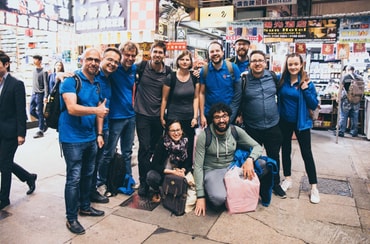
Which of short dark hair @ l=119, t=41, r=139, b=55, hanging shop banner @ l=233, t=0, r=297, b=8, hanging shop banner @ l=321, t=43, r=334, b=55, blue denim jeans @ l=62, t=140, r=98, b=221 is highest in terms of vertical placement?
hanging shop banner @ l=233, t=0, r=297, b=8

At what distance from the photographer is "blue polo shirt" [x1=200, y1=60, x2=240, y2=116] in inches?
Answer: 161

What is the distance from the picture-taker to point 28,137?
7.80m

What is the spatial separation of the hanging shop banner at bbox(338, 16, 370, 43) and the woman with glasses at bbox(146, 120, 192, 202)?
664 centimetres

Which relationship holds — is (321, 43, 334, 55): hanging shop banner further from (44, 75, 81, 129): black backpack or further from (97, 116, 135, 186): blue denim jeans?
(44, 75, 81, 129): black backpack

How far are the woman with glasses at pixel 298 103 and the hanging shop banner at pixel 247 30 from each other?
568cm

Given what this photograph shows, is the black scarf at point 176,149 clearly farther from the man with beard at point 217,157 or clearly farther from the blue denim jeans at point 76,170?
the blue denim jeans at point 76,170

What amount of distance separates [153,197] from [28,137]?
5.07 meters

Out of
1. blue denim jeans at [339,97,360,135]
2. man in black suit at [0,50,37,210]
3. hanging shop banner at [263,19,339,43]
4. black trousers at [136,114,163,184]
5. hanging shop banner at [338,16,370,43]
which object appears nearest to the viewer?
man in black suit at [0,50,37,210]

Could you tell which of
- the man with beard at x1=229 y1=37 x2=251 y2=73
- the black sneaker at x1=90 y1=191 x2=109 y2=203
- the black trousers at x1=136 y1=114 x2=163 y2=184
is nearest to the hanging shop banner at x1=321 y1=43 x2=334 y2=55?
the man with beard at x1=229 y1=37 x2=251 y2=73

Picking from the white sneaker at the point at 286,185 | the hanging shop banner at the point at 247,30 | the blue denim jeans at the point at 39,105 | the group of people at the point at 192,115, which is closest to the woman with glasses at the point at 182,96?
the group of people at the point at 192,115

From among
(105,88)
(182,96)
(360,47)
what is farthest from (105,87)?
(360,47)

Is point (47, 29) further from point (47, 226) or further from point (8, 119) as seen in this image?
point (47, 226)

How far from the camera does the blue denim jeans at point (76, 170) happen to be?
123 inches

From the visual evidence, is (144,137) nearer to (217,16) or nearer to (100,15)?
(100,15)
